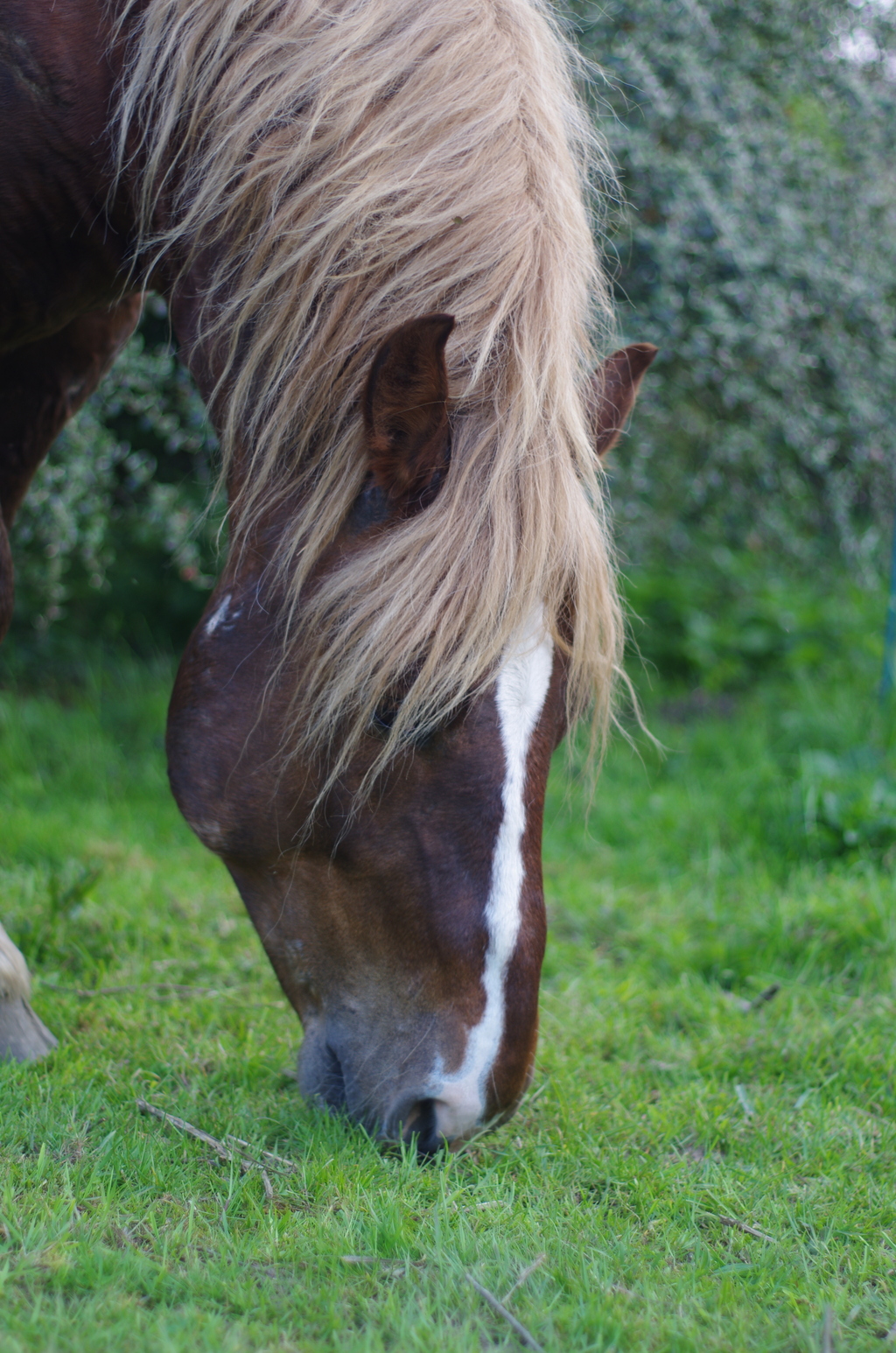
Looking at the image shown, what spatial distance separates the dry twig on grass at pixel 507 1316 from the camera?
126 centimetres

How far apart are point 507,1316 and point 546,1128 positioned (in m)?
0.65

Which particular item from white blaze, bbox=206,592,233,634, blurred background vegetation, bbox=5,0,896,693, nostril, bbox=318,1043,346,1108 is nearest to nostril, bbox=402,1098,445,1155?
nostril, bbox=318,1043,346,1108

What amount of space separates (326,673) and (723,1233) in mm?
1074

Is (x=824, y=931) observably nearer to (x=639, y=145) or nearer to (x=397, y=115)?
(x=397, y=115)

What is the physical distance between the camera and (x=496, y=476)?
5.46 ft

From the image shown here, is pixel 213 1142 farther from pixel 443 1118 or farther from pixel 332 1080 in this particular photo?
pixel 443 1118

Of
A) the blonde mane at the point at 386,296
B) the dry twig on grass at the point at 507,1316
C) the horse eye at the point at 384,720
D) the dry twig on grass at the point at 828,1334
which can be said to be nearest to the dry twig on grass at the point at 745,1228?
the dry twig on grass at the point at 828,1334

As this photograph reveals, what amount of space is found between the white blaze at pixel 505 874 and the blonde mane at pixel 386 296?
5 cm

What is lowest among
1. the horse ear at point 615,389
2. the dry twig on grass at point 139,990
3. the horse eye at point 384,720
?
the dry twig on grass at point 139,990

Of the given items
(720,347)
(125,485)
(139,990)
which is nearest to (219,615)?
(139,990)

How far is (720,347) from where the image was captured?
4.18m

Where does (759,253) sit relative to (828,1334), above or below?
above

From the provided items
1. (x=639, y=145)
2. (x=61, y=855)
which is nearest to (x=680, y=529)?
(x=639, y=145)

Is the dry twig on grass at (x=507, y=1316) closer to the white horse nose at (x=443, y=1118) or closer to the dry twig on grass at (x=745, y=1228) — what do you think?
the white horse nose at (x=443, y=1118)
